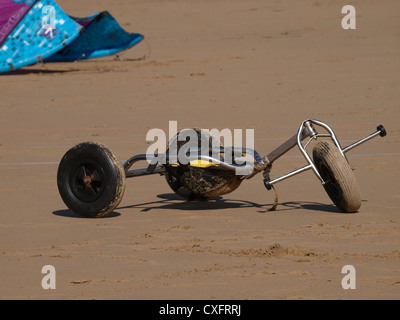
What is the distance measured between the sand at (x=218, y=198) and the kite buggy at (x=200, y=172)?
0.21m

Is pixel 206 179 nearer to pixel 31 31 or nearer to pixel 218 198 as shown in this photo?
pixel 218 198

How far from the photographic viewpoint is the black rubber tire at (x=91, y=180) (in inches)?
319

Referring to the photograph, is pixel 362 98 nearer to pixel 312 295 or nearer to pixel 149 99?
pixel 149 99

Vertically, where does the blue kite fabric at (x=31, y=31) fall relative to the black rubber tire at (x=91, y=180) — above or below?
above

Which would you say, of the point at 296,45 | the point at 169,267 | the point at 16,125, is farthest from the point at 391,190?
the point at 296,45

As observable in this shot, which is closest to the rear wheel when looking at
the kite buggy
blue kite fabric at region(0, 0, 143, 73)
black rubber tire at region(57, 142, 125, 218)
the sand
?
the kite buggy

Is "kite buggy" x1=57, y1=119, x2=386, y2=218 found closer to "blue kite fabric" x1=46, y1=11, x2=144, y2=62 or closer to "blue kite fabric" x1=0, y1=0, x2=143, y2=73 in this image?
"blue kite fabric" x1=0, y1=0, x2=143, y2=73

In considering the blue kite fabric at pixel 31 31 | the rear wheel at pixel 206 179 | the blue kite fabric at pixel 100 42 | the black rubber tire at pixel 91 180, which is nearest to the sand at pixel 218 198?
the black rubber tire at pixel 91 180

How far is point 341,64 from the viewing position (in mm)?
22562

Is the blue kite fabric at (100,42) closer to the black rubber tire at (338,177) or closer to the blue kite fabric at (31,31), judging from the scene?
the blue kite fabric at (31,31)

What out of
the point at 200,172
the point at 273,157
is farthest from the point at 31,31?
the point at 273,157

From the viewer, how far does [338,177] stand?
26.3 ft

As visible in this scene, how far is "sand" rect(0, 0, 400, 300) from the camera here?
6.40m

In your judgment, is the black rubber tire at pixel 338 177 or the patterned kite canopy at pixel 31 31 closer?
the black rubber tire at pixel 338 177
